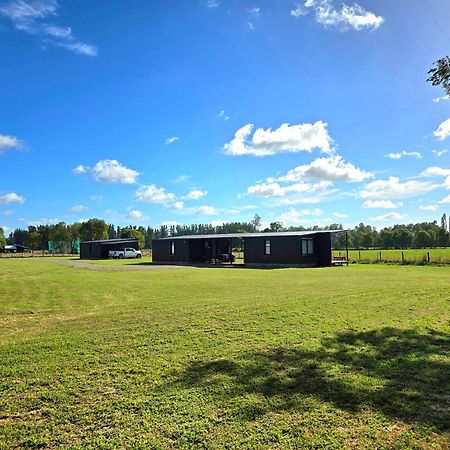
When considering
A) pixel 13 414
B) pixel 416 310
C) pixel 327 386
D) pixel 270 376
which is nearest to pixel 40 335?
pixel 13 414

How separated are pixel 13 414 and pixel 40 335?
312cm

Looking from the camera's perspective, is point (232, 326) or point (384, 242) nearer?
point (232, 326)

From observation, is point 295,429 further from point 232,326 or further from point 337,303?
point 337,303

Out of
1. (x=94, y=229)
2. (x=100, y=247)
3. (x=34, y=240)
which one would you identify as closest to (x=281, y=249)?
(x=100, y=247)

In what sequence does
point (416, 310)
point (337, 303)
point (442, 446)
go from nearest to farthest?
point (442, 446)
point (416, 310)
point (337, 303)

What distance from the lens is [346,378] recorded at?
415cm

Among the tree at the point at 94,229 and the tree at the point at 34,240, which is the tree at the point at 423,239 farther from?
the tree at the point at 34,240

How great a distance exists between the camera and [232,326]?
21.9 feet

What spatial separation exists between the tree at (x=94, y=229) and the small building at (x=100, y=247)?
24.5 metres

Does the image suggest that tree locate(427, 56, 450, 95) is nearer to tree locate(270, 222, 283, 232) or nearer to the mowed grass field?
the mowed grass field

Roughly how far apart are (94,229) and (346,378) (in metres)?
75.3

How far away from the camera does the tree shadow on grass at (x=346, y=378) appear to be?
3457 mm

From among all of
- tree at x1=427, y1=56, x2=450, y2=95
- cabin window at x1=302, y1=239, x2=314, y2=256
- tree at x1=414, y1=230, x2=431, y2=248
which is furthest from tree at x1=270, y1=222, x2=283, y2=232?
tree at x1=427, y1=56, x2=450, y2=95

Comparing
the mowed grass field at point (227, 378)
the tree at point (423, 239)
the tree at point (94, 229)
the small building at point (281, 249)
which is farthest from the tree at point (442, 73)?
the tree at point (423, 239)
